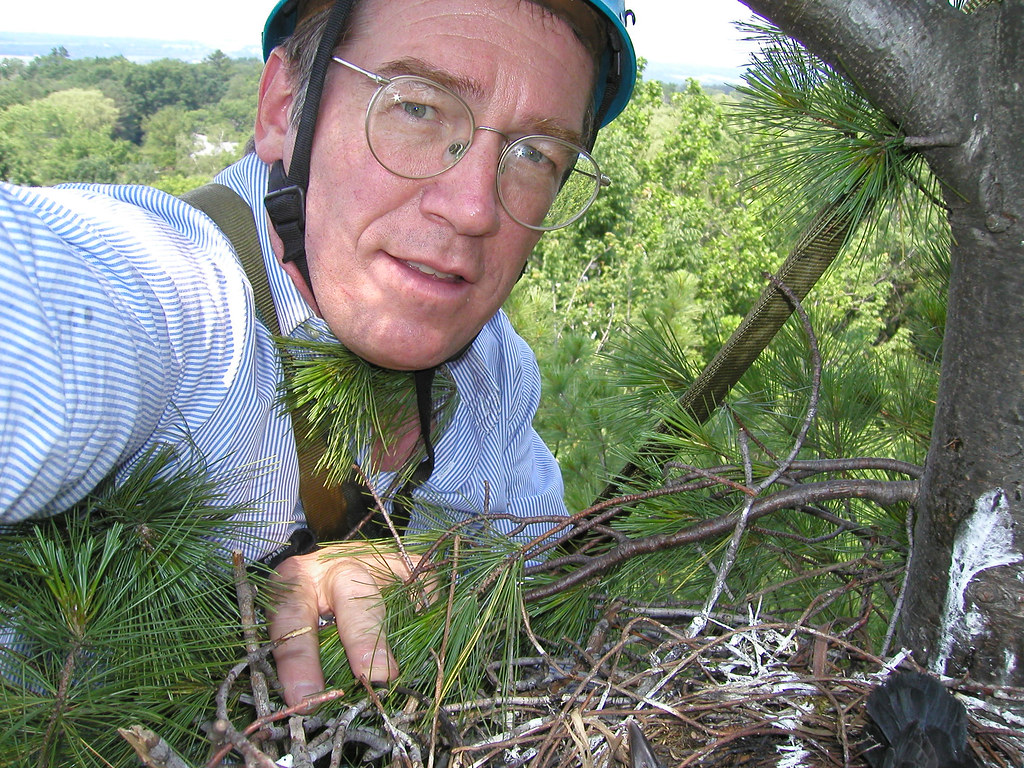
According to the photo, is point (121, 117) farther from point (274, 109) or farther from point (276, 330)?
point (276, 330)

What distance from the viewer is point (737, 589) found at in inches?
47.5

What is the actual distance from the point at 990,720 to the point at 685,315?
302 cm

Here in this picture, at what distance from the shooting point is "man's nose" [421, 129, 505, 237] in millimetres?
1117

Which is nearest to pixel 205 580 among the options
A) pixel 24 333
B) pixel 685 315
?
pixel 24 333

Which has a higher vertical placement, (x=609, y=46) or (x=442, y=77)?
(x=609, y=46)

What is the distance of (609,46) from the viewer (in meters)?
1.37

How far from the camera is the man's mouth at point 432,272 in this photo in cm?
115

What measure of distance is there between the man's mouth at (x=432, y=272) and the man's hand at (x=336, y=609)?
1.43 ft

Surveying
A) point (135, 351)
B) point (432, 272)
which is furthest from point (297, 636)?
point (432, 272)

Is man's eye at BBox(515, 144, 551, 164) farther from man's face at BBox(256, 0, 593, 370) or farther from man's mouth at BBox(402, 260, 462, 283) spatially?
man's mouth at BBox(402, 260, 462, 283)

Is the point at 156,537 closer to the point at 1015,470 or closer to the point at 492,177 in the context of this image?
the point at 492,177

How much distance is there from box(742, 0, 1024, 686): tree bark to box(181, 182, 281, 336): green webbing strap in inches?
31.6

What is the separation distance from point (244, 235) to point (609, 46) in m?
0.77

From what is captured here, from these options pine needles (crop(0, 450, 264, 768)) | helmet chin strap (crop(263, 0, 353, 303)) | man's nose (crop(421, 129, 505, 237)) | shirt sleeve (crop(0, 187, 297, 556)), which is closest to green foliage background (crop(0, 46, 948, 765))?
pine needles (crop(0, 450, 264, 768))
